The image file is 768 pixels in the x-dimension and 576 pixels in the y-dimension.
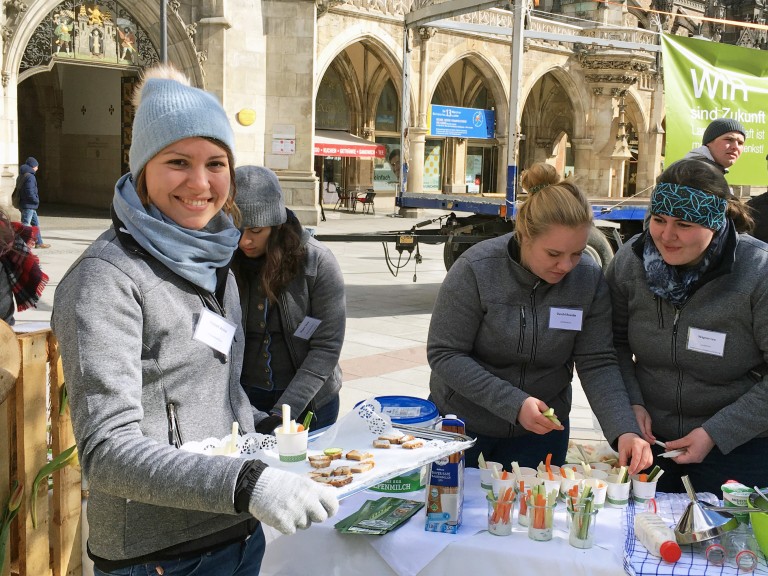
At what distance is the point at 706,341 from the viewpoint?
2652 millimetres

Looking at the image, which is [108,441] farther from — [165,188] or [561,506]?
[561,506]

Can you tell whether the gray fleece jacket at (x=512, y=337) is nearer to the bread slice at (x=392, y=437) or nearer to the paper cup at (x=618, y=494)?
the paper cup at (x=618, y=494)

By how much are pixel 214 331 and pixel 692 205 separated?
1575mm

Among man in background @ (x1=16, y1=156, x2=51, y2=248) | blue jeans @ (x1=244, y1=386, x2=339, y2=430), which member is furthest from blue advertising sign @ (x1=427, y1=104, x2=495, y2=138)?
blue jeans @ (x1=244, y1=386, x2=339, y2=430)

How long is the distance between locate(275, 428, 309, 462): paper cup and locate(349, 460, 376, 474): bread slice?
17 cm

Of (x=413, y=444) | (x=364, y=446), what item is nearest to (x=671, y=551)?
(x=413, y=444)

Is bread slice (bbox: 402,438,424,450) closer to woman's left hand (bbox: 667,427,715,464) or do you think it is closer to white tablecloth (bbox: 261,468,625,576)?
white tablecloth (bbox: 261,468,625,576)

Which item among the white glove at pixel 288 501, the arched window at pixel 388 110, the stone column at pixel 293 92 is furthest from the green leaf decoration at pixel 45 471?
the arched window at pixel 388 110

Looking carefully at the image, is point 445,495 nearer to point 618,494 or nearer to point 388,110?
point 618,494

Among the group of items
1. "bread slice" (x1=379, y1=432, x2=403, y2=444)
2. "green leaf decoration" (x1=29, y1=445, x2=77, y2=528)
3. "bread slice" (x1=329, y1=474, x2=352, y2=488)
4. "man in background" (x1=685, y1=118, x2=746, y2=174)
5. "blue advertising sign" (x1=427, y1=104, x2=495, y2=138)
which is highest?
"blue advertising sign" (x1=427, y1=104, x2=495, y2=138)

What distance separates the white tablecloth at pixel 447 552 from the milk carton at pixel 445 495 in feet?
0.10

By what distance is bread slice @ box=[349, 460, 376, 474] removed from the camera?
6.59ft

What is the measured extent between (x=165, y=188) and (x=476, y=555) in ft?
4.24

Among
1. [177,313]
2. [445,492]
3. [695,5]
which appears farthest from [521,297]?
[695,5]
